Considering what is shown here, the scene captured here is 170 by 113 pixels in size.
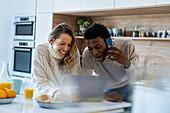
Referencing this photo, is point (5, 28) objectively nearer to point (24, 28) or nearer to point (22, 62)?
point (24, 28)

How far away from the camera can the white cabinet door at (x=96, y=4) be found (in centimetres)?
360

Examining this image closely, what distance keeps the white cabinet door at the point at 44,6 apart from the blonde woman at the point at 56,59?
221 centimetres

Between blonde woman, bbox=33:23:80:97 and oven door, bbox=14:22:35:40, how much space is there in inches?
94.5

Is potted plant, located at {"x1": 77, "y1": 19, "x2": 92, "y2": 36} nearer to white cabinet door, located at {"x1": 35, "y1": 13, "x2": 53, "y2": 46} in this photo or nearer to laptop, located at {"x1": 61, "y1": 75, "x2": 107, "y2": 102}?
white cabinet door, located at {"x1": 35, "y1": 13, "x2": 53, "y2": 46}

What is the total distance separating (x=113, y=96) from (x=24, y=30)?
448cm

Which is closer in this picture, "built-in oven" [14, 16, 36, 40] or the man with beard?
the man with beard

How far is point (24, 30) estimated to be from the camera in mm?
4750

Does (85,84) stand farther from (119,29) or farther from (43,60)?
(119,29)

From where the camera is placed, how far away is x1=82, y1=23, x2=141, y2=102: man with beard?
1.51ft

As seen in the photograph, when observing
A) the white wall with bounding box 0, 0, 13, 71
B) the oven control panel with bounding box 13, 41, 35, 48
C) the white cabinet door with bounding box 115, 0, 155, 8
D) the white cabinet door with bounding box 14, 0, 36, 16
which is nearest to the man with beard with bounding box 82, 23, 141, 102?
the white cabinet door with bounding box 115, 0, 155, 8

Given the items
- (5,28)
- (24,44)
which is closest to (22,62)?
(24,44)

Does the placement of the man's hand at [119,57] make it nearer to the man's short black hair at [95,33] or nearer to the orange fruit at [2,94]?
the man's short black hair at [95,33]

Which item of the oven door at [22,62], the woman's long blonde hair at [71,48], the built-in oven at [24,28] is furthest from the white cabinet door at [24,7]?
the woman's long blonde hair at [71,48]

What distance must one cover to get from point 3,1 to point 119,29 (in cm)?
245
